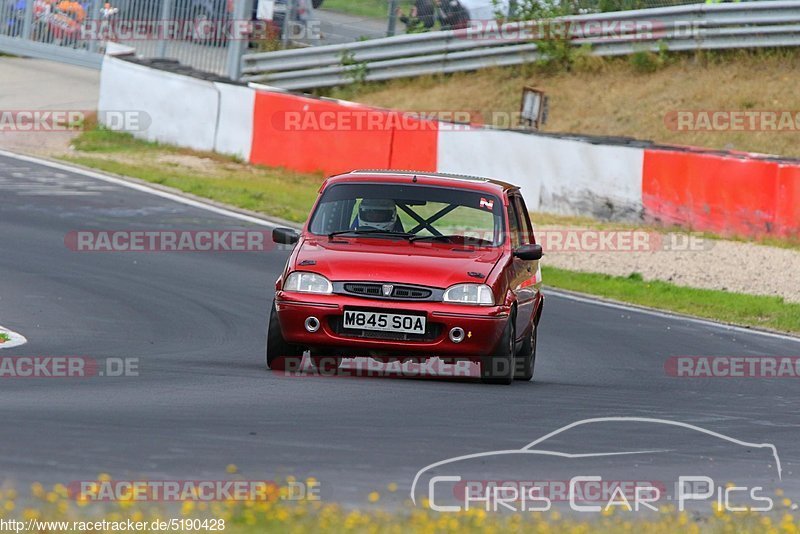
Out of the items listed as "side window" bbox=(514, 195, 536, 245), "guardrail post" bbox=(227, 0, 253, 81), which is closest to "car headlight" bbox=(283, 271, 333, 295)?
"side window" bbox=(514, 195, 536, 245)

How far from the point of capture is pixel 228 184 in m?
22.8

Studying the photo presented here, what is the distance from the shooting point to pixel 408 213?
1049cm

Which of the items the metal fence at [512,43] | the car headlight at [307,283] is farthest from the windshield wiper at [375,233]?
the metal fence at [512,43]

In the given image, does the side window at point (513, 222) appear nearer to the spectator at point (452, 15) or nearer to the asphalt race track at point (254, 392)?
the asphalt race track at point (254, 392)

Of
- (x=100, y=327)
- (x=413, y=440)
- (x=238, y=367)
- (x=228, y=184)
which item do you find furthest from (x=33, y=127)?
(x=413, y=440)

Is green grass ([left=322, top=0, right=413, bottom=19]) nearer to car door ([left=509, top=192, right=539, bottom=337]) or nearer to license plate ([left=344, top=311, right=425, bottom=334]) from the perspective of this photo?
car door ([left=509, top=192, right=539, bottom=337])

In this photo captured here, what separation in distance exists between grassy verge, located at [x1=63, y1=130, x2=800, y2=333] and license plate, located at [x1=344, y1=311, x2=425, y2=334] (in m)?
6.97

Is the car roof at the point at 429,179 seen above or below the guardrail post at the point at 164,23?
below

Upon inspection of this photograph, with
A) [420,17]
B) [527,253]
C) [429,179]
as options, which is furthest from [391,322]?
[420,17]

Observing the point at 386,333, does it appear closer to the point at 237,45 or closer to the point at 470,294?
the point at 470,294

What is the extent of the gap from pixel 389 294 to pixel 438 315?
35 cm

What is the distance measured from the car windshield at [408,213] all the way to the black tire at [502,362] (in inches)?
36.5

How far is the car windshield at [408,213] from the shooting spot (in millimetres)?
10406

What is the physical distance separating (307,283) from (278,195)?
12.4 m
